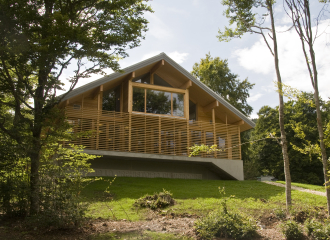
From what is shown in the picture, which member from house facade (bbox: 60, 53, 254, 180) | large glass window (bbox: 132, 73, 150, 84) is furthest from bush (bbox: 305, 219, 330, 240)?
large glass window (bbox: 132, 73, 150, 84)

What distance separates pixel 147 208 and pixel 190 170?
897cm

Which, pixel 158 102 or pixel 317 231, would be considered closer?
Answer: pixel 317 231

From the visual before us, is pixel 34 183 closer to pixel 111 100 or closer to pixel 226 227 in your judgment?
pixel 226 227

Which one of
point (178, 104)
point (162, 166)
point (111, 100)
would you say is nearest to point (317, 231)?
point (162, 166)

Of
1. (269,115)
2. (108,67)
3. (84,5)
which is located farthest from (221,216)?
(269,115)

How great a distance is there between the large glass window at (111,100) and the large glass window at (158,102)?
1495 mm

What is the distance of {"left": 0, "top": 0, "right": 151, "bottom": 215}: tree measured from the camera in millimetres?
8727

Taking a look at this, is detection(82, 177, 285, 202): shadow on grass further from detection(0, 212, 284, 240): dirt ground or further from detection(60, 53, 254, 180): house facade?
detection(0, 212, 284, 240): dirt ground

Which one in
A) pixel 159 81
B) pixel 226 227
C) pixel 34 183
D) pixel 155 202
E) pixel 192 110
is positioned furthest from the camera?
pixel 192 110

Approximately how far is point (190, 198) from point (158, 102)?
26.9 feet

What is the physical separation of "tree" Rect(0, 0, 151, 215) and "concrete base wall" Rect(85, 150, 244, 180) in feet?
21.2

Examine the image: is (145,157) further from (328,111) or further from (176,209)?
(328,111)

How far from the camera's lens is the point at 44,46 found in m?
8.61

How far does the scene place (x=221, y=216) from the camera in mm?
7301
